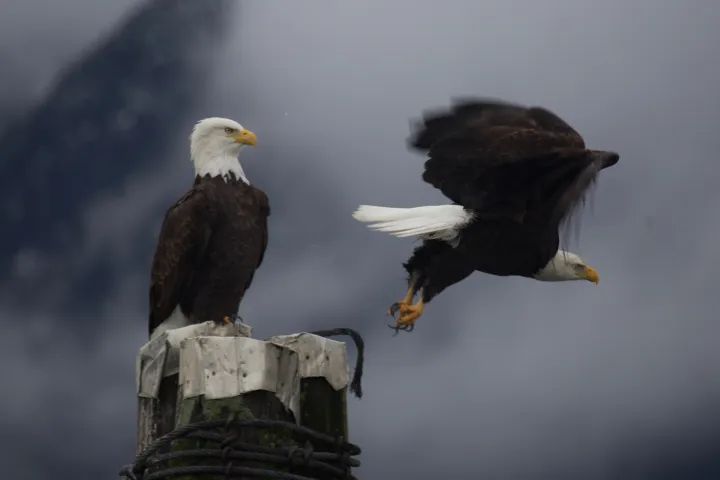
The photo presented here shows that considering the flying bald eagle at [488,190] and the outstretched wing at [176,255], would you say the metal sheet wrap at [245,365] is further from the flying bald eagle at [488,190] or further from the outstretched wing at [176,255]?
the outstretched wing at [176,255]

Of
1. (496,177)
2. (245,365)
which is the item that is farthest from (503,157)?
(245,365)

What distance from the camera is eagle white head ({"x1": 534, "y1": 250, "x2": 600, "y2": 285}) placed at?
18.7 ft

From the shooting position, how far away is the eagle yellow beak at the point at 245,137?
6121 mm

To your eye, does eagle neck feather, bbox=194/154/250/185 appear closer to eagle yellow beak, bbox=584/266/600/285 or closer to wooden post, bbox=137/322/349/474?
eagle yellow beak, bbox=584/266/600/285

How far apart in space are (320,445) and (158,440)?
396 mm

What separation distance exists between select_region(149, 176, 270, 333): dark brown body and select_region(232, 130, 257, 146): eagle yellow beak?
469 mm

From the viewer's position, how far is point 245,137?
6.14 meters

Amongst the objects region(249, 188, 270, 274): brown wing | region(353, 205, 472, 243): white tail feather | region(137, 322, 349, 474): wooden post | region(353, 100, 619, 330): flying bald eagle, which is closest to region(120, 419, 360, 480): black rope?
region(137, 322, 349, 474): wooden post

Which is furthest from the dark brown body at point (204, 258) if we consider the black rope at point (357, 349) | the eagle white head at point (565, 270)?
the black rope at point (357, 349)

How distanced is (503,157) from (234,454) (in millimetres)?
3070

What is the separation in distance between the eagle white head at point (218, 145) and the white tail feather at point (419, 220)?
42.4 inches

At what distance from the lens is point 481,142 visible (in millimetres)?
5344

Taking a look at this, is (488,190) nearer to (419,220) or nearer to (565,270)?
(419,220)

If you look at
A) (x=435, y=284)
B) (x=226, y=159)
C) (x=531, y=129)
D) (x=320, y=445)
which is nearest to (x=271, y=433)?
(x=320, y=445)
